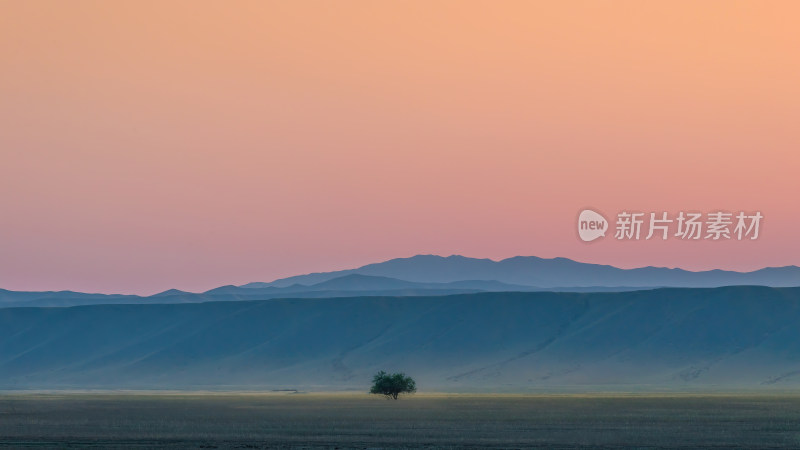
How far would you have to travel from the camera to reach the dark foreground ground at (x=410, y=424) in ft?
179

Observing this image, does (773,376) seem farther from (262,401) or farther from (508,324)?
(262,401)

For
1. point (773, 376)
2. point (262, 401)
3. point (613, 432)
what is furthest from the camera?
point (773, 376)

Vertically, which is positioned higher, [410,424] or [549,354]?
[549,354]

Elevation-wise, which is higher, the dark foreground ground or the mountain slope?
the mountain slope

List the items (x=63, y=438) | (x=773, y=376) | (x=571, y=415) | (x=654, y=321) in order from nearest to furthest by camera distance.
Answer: (x=63, y=438)
(x=571, y=415)
(x=773, y=376)
(x=654, y=321)

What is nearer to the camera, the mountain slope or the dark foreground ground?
the dark foreground ground

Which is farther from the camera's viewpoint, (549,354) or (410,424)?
(549,354)

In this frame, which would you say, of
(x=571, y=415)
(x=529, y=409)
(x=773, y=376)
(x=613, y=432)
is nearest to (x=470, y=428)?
(x=613, y=432)

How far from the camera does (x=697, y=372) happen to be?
15962 cm

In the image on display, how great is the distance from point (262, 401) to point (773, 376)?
2840 inches

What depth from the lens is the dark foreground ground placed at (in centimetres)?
5459

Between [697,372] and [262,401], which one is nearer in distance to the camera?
[262,401]

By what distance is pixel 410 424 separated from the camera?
69.1 m

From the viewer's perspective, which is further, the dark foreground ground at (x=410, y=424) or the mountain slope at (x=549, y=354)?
the mountain slope at (x=549, y=354)
